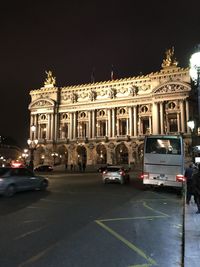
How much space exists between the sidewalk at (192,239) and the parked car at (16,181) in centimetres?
1011

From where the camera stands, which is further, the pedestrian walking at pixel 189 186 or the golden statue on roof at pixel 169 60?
the golden statue on roof at pixel 169 60

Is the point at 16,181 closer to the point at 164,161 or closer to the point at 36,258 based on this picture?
the point at 164,161

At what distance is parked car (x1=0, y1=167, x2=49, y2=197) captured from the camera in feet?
59.6

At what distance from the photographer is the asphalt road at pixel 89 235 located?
676 centimetres

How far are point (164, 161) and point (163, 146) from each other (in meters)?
1.05

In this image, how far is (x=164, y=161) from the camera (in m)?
22.0

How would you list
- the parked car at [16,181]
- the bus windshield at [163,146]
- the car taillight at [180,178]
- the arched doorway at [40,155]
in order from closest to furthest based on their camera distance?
the parked car at [16,181] → the car taillight at [180,178] → the bus windshield at [163,146] → the arched doorway at [40,155]

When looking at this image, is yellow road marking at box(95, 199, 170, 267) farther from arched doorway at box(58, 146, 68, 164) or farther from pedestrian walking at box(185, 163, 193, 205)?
arched doorway at box(58, 146, 68, 164)

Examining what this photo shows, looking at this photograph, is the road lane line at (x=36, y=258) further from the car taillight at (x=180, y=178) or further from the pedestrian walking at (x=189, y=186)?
the car taillight at (x=180, y=178)

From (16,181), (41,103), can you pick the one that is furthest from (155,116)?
(16,181)

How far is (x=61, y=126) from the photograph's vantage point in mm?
97062

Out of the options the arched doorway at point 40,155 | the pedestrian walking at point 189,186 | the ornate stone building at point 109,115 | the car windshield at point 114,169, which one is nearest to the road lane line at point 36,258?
the pedestrian walking at point 189,186

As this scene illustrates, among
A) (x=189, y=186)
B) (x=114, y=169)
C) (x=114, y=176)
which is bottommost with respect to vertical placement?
(x=189, y=186)

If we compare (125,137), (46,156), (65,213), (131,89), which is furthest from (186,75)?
(65,213)
